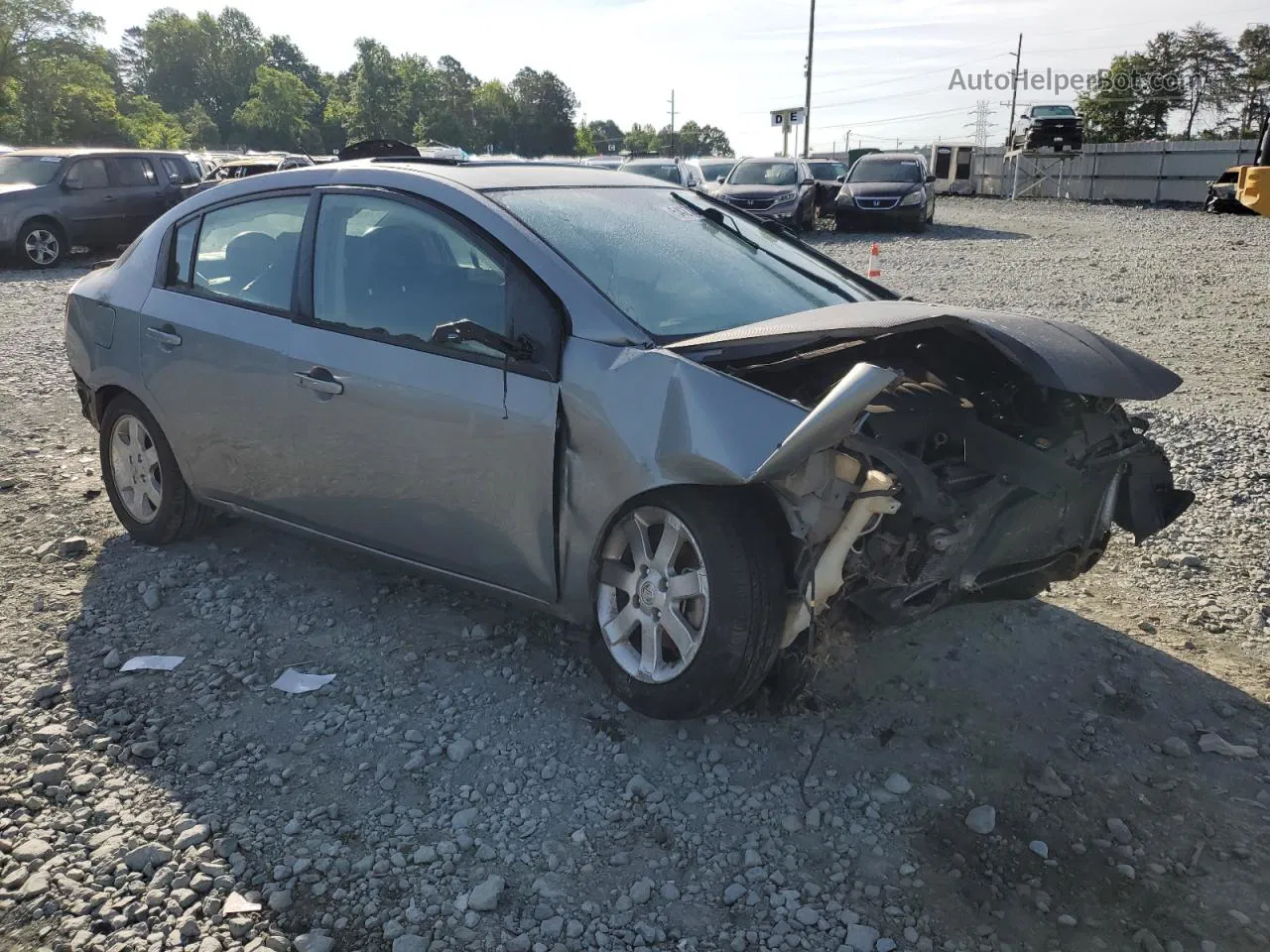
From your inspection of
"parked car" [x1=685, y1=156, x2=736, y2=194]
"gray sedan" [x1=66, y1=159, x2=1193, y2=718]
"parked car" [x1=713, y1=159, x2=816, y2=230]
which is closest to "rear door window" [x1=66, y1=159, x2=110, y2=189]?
"parked car" [x1=713, y1=159, x2=816, y2=230]

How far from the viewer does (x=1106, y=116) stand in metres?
53.6

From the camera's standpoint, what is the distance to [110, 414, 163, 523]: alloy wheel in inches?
189

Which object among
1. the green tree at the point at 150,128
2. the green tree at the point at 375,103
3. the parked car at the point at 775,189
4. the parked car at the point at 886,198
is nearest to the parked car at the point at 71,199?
the parked car at the point at 775,189

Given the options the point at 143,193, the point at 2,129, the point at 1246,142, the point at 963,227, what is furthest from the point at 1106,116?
the point at 2,129

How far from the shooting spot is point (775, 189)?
20.0 metres

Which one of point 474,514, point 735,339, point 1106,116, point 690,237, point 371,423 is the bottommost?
point 474,514

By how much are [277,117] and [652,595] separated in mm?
105351

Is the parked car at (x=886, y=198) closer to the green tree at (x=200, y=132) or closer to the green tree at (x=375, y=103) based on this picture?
the green tree at (x=200, y=132)

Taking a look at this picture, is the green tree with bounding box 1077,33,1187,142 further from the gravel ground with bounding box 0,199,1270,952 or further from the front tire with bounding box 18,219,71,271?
the gravel ground with bounding box 0,199,1270,952

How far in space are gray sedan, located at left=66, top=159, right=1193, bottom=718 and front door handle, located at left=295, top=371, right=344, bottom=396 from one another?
0.07 feet

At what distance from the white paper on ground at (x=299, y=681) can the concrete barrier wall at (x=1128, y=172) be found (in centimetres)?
3226

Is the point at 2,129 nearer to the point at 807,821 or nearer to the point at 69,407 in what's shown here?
the point at 69,407

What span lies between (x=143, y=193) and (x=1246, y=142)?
29.6m

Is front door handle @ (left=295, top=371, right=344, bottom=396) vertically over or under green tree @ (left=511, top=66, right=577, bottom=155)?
under
